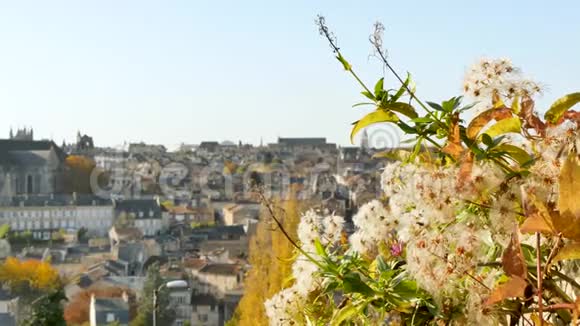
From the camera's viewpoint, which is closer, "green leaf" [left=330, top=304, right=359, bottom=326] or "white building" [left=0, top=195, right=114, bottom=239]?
"green leaf" [left=330, top=304, right=359, bottom=326]

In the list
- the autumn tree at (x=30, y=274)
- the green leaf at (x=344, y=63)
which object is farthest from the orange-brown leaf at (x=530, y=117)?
the autumn tree at (x=30, y=274)

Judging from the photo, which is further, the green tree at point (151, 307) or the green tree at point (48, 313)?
the green tree at point (151, 307)

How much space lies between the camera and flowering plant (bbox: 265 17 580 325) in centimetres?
42

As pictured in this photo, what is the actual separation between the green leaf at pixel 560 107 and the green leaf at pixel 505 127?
0.02 metres

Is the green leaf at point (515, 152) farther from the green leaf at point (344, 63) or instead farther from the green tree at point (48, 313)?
the green tree at point (48, 313)

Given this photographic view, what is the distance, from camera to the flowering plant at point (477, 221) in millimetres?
421

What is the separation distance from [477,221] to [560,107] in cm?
9

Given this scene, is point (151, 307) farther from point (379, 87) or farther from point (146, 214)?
point (379, 87)

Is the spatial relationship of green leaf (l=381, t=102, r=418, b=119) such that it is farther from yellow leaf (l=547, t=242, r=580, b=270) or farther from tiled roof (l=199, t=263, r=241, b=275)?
tiled roof (l=199, t=263, r=241, b=275)

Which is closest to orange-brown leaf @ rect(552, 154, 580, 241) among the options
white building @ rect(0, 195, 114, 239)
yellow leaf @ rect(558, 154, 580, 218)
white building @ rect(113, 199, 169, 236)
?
yellow leaf @ rect(558, 154, 580, 218)

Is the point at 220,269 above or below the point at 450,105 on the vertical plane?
below

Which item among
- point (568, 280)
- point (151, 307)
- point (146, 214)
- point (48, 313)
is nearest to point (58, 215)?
point (146, 214)

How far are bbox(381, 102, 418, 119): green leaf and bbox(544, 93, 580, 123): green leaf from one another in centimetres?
8

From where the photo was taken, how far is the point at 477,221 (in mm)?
493
